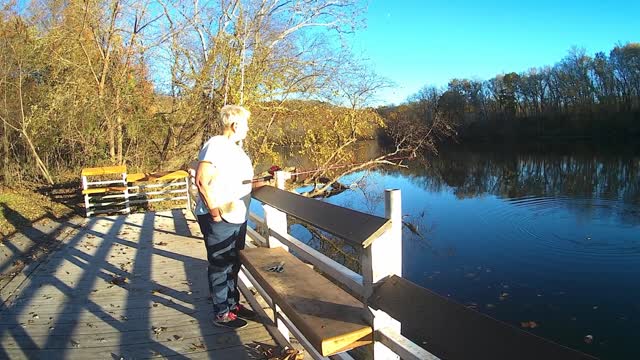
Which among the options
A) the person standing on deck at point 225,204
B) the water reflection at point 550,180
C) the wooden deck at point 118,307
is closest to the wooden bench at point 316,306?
the person standing on deck at point 225,204

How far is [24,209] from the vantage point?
12195mm

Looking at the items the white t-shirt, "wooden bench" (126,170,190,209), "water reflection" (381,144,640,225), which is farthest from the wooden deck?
"water reflection" (381,144,640,225)

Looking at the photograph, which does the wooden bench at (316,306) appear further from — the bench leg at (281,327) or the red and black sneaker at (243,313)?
the red and black sneaker at (243,313)

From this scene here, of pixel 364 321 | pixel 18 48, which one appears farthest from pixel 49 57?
pixel 364 321

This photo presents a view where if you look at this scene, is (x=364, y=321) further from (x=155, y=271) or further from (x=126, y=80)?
(x=126, y=80)

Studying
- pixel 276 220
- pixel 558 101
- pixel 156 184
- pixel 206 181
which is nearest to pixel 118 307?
pixel 276 220

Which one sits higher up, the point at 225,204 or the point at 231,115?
the point at 231,115

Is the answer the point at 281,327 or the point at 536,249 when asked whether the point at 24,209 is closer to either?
the point at 281,327

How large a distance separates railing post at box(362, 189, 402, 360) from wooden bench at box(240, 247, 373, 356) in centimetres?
9

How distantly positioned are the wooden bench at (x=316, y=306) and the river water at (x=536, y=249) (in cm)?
648

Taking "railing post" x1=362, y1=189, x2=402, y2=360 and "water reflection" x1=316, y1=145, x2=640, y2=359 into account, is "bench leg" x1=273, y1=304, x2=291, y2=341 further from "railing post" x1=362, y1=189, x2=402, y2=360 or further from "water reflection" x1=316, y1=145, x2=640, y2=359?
"water reflection" x1=316, y1=145, x2=640, y2=359

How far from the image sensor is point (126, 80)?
596 inches

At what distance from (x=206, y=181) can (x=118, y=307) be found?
6.53 feet

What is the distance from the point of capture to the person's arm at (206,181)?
339 centimetres
